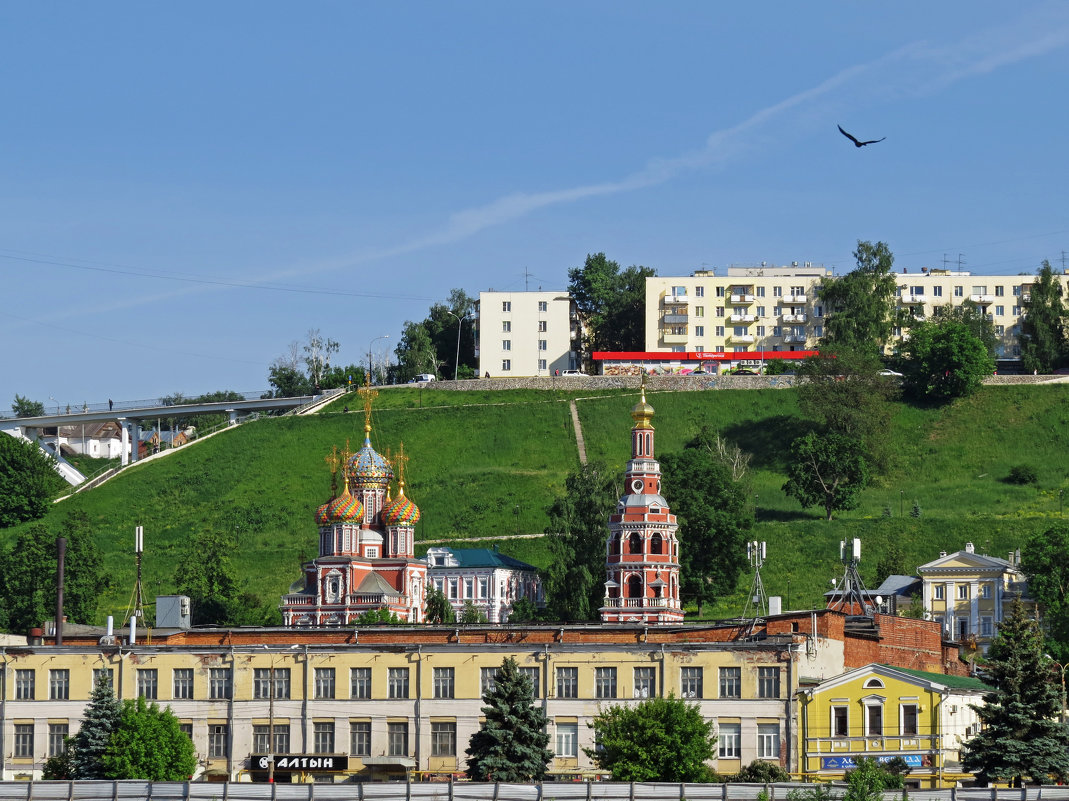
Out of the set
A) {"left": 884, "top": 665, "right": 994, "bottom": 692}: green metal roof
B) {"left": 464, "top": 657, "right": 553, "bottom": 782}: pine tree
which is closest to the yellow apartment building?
{"left": 884, "top": 665, "right": 994, "bottom": 692}: green metal roof

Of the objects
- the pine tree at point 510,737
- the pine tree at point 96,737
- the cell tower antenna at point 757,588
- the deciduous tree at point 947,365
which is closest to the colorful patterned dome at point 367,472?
the cell tower antenna at point 757,588

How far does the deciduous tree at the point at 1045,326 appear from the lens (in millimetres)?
175750

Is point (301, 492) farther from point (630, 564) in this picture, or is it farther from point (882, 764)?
point (882, 764)

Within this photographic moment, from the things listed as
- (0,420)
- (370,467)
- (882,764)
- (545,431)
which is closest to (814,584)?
(370,467)

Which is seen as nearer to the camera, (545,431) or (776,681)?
(776,681)

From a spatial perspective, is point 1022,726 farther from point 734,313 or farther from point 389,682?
point 734,313

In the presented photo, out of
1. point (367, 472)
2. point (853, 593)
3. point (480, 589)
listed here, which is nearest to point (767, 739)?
point (853, 593)

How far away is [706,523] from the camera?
122 meters

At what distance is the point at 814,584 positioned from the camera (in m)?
123

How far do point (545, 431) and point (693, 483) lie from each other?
39824 mm

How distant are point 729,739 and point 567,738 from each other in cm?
588

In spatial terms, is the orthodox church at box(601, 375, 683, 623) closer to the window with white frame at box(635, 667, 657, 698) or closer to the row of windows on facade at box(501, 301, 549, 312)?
the window with white frame at box(635, 667, 657, 698)

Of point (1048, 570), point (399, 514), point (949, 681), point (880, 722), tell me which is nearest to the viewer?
point (880, 722)

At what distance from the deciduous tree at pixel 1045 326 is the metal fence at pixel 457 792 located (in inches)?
4984
